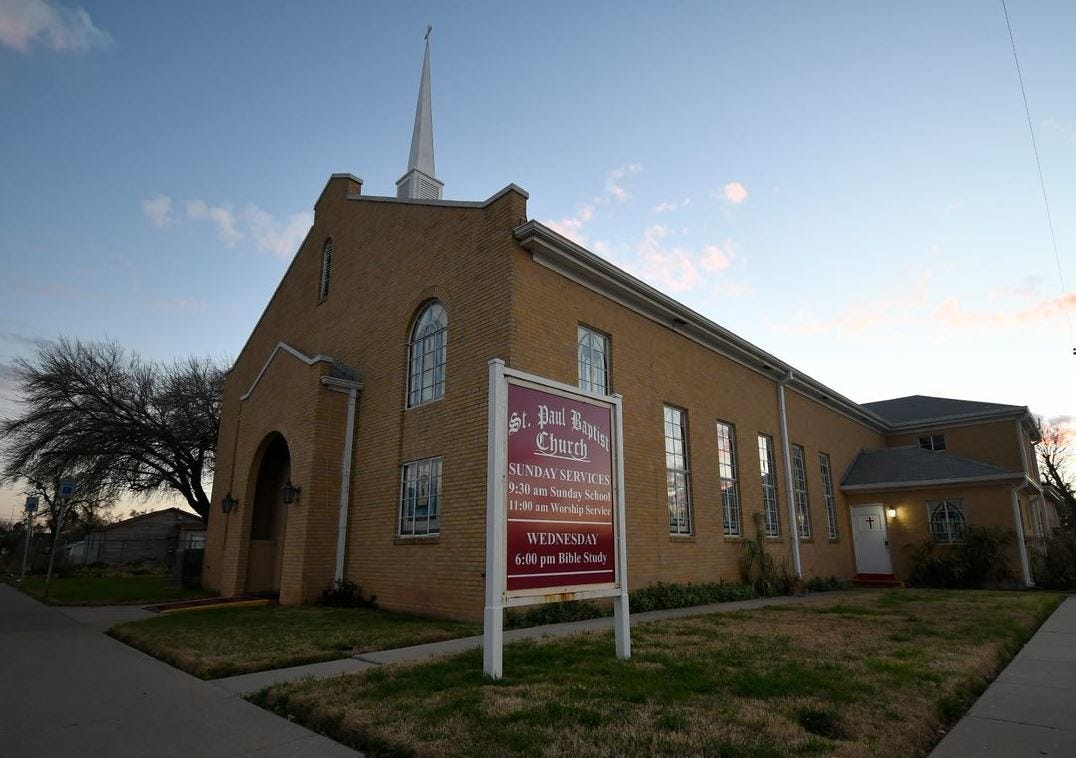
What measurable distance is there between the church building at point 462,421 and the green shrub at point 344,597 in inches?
A: 7.2

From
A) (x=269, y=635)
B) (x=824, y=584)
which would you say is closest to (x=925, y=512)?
(x=824, y=584)

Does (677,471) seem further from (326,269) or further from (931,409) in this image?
(931,409)

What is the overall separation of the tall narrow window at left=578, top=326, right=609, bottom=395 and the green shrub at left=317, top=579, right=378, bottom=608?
18.8 ft

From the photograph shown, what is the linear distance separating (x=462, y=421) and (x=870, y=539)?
56.3 feet

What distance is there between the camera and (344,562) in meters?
13.1

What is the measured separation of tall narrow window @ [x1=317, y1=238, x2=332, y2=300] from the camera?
16.8 m

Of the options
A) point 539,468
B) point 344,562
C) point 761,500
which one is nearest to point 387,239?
point 344,562

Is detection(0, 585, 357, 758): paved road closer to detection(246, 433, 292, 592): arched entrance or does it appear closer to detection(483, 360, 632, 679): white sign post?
detection(483, 360, 632, 679): white sign post

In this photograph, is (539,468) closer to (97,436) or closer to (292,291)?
(292,291)

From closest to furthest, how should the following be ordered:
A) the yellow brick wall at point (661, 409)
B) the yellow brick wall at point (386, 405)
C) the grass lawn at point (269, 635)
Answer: the grass lawn at point (269, 635), the yellow brick wall at point (386, 405), the yellow brick wall at point (661, 409)

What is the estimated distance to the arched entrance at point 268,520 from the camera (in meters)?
15.1

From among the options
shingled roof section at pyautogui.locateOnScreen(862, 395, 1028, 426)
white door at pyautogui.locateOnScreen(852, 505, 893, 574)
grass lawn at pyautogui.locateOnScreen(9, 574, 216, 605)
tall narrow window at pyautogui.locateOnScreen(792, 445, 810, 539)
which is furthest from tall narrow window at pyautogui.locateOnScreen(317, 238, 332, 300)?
shingled roof section at pyautogui.locateOnScreen(862, 395, 1028, 426)

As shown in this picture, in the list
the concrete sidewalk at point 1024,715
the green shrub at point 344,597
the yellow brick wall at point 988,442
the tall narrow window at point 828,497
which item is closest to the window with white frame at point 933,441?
the yellow brick wall at point 988,442

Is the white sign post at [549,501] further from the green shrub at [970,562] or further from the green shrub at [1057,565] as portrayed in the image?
the green shrub at [1057,565]
